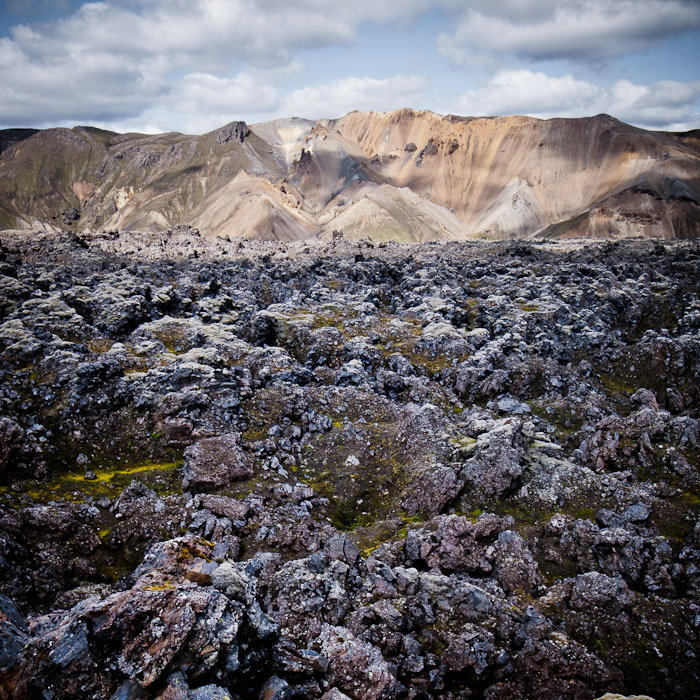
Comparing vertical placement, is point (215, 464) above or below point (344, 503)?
above

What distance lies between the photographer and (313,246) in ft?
426

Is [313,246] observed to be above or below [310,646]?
above

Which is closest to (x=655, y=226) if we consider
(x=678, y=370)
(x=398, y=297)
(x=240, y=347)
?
(x=398, y=297)

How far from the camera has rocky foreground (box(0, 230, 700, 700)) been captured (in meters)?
12.3

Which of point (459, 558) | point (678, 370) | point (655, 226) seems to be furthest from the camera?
point (655, 226)

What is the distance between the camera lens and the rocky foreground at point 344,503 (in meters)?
12.3

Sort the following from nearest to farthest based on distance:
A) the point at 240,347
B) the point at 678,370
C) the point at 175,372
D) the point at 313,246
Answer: the point at 175,372, the point at 678,370, the point at 240,347, the point at 313,246

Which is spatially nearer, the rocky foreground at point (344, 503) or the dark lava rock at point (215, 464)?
the rocky foreground at point (344, 503)

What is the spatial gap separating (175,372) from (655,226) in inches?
7505

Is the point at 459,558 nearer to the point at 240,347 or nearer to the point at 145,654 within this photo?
the point at 145,654

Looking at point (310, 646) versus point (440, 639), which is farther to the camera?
point (440, 639)

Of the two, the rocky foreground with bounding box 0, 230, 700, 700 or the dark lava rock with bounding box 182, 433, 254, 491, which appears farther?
the dark lava rock with bounding box 182, 433, 254, 491

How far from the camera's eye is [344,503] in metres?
25.9

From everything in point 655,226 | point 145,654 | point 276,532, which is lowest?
point 276,532
